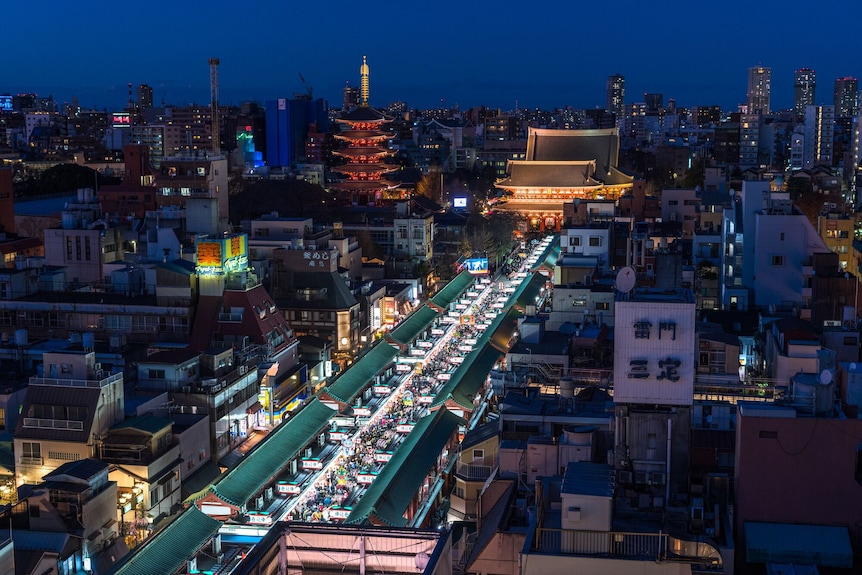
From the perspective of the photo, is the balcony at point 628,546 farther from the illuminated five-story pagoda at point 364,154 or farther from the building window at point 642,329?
the illuminated five-story pagoda at point 364,154

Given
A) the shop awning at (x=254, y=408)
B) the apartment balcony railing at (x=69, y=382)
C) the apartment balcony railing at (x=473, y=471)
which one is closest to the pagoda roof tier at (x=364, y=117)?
the shop awning at (x=254, y=408)

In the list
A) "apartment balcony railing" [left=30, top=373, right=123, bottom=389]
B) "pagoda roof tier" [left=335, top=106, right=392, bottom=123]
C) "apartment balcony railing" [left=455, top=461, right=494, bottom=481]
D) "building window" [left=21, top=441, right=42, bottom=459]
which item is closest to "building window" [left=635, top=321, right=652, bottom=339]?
"apartment balcony railing" [left=455, top=461, right=494, bottom=481]

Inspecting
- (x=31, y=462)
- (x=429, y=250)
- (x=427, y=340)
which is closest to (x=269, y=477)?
(x=31, y=462)

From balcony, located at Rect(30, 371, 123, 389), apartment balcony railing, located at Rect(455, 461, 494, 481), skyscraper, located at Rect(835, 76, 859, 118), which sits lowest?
apartment balcony railing, located at Rect(455, 461, 494, 481)

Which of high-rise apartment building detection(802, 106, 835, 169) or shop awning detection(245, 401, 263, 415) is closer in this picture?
shop awning detection(245, 401, 263, 415)

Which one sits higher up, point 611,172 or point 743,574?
point 611,172

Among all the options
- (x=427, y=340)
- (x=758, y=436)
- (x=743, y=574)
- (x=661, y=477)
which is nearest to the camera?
(x=743, y=574)

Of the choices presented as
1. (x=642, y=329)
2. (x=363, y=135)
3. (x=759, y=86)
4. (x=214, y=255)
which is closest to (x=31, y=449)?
(x=214, y=255)

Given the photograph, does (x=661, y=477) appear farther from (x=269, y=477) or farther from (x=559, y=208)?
(x=559, y=208)

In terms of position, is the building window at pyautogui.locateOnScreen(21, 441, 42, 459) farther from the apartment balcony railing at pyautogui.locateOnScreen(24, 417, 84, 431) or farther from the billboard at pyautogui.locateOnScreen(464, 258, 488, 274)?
the billboard at pyautogui.locateOnScreen(464, 258, 488, 274)
